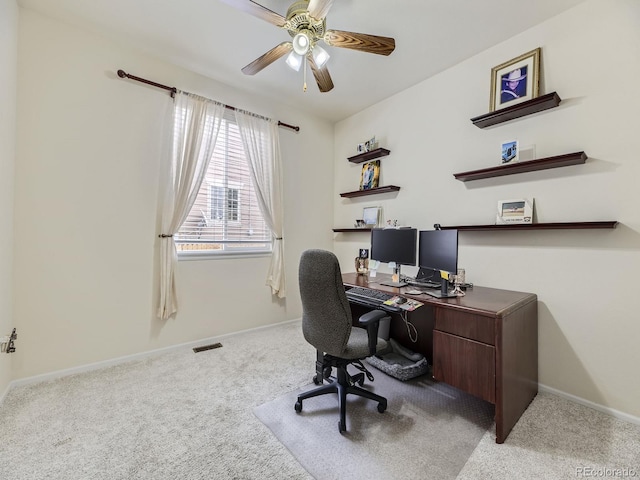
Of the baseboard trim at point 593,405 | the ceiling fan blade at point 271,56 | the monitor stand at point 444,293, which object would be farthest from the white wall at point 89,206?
the baseboard trim at point 593,405

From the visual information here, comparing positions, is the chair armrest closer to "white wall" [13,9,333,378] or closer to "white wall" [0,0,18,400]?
"white wall" [13,9,333,378]

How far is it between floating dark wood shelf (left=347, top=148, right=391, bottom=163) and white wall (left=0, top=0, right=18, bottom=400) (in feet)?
10.2

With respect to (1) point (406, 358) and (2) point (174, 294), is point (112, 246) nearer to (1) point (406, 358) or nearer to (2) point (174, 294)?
(2) point (174, 294)

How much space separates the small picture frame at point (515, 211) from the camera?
2.16 metres

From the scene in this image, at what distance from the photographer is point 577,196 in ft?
6.47

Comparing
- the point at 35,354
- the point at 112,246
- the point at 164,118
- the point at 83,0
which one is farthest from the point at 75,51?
the point at 35,354

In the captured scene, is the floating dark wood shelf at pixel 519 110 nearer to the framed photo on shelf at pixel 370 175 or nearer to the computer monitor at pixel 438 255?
the computer monitor at pixel 438 255

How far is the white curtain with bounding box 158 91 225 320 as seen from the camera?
2631mm

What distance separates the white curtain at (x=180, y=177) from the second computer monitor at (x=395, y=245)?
196 centimetres

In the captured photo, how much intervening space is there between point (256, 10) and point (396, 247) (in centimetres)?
210

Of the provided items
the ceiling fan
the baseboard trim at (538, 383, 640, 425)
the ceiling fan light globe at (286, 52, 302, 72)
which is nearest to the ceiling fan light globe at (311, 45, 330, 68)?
the ceiling fan

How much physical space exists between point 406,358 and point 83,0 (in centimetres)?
384

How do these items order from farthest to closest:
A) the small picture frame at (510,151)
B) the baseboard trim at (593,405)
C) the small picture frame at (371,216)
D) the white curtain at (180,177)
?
the small picture frame at (371,216), the white curtain at (180,177), the small picture frame at (510,151), the baseboard trim at (593,405)

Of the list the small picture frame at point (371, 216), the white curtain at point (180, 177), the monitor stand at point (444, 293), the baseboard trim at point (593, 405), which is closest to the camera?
the baseboard trim at point (593, 405)
